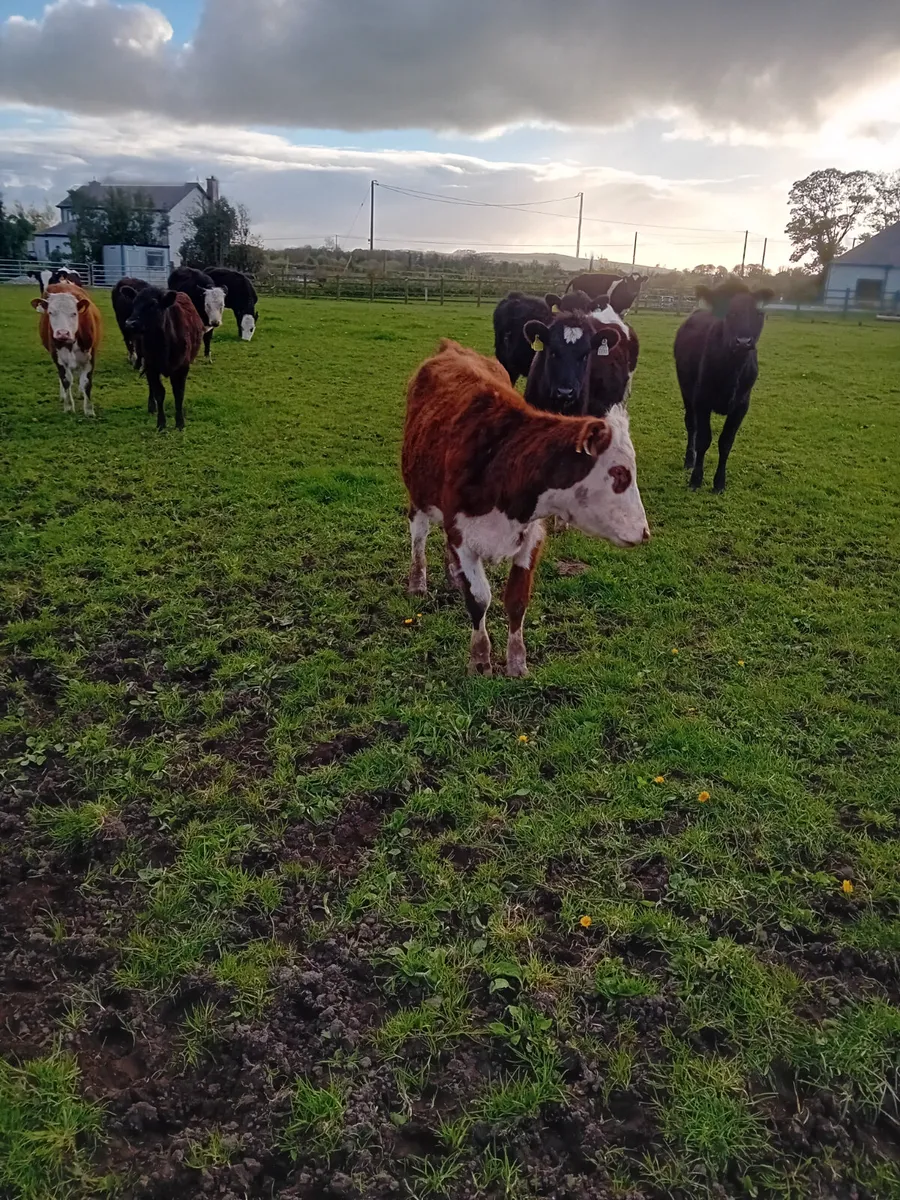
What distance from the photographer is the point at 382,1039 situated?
2705 millimetres

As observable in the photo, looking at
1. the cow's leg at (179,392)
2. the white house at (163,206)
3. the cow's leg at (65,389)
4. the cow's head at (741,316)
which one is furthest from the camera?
the white house at (163,206)

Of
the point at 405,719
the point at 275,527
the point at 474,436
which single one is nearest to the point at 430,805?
the point at 405,719

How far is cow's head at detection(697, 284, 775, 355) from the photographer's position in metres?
8.75

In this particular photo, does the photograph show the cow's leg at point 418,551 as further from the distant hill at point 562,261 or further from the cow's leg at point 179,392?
the distant hill at point 562,261

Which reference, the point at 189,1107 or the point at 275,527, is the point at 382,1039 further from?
the point at 275,527

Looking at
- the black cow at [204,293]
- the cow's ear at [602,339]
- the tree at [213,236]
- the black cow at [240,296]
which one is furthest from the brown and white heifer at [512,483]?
the tree at [213,236]

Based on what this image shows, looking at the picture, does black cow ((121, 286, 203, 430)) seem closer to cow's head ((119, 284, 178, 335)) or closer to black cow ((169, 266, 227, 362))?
cow's head ((119, 284, 178, 335))

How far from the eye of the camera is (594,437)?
438 cm

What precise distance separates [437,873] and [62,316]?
34.7 ft

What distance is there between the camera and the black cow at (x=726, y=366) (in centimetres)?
883

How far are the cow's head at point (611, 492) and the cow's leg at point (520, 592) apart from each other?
0.42m

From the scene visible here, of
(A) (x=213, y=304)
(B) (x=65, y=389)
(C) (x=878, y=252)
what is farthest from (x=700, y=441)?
(C) (x=878, y=252)

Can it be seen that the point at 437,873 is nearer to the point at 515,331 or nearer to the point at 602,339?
the point at 602,339

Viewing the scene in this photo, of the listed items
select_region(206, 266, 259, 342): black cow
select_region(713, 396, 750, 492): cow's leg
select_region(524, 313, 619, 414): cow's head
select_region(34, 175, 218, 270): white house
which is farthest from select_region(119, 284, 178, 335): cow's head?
select_region(34, 175, 218, 270): white house
